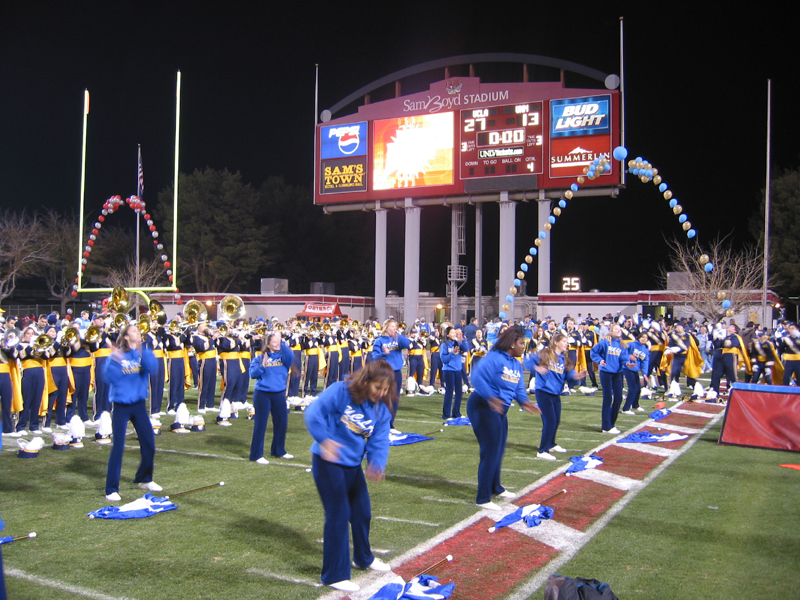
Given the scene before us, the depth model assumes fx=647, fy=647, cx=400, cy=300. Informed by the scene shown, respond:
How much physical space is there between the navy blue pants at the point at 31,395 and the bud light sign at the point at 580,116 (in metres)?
28.2

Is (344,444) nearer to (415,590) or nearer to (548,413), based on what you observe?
(415,590)

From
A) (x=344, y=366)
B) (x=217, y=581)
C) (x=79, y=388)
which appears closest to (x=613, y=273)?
(x=344, y=366)

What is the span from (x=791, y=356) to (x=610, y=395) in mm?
6891

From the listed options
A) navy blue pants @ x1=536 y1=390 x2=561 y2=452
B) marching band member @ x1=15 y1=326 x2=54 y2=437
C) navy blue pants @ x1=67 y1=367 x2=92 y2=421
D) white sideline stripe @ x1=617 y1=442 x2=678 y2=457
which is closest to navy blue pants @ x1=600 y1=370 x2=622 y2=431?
white sideline stripe @ x1=617 y1=442 x2=678 y2=457

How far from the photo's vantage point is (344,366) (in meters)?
18.5

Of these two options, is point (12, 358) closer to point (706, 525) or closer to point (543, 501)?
point (543, 501)

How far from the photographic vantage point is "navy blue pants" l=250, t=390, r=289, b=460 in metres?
8.23

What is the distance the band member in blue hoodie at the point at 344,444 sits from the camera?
171 inches

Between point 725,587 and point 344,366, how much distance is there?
47.5ft

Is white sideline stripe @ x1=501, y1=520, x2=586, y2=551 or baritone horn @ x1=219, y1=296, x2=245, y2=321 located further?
baritone horn @ x1=219, y1=296, x2=245, y2=321

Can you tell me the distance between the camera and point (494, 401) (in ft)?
20.8

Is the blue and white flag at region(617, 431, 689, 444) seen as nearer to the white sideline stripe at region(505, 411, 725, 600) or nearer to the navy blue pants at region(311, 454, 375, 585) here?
the white sideline stripe at region(505, 411, 725, 600)

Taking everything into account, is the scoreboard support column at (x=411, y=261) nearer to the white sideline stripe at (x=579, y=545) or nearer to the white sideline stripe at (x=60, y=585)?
the white sideline stripe at (x=579, y=545)

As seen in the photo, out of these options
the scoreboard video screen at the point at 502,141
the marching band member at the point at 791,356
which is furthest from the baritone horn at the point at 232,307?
the scoreboard video screen at the point at 502,141
